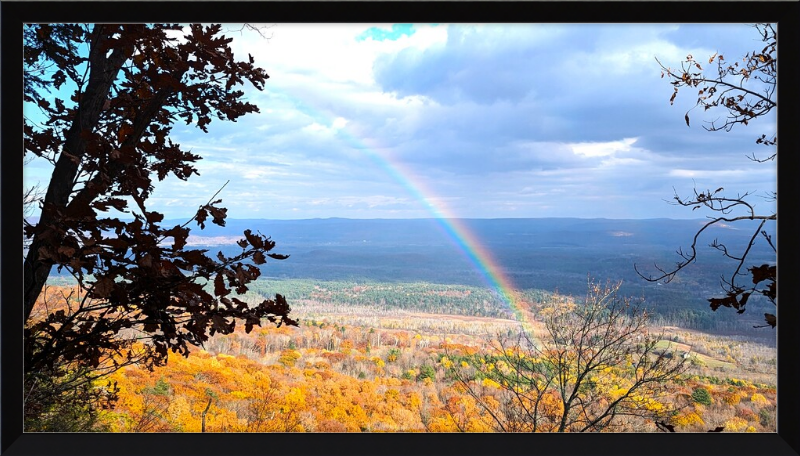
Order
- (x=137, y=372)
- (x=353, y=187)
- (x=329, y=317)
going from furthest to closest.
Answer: (x=353, y=187) < (x=329, y=317) < (x=137, y=372)

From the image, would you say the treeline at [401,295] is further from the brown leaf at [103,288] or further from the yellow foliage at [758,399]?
the brown leaf at [103,288]

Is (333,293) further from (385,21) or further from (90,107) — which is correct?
(385,21)

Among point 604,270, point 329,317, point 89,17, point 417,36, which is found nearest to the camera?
point 89,17

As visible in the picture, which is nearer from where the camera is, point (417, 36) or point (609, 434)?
point (609, 434)

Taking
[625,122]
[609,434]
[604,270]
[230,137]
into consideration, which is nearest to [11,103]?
[609,434]

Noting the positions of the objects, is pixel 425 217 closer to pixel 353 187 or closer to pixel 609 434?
pixel 353 187

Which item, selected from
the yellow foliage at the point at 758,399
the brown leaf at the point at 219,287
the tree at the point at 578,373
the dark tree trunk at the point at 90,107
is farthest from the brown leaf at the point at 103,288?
the yellow foliage at the point at 758,399

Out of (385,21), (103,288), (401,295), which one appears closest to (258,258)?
(103,288)
